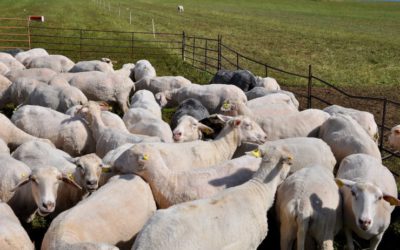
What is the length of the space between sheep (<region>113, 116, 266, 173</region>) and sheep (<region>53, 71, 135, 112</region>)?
5356mm

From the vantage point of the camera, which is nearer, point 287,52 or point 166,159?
point 166,159

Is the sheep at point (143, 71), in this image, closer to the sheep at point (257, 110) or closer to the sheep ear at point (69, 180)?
the sheep at point (257, 110)

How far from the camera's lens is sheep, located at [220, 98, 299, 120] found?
10.8 m

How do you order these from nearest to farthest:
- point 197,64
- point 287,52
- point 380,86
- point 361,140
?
point 361,140
point 380,86
point 197,64
point 287,52

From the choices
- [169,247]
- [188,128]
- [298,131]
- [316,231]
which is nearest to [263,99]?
[298,131]

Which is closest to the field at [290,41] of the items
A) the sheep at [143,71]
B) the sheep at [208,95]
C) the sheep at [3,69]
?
the sheep at [143,71]

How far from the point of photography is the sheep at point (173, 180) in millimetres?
7184

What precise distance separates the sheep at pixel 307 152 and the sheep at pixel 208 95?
3943mm

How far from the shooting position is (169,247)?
547 centimetres

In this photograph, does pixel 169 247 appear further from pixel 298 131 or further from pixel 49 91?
pixel 49 91

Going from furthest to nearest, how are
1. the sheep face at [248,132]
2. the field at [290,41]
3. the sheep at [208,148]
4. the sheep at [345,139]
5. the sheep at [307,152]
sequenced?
the field at [290,41] → the sheep at [345,139] → the sheep face at [248,132] → the sheep at [307,152] → the sheep at [208,148]

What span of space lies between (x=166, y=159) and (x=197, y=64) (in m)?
14.8

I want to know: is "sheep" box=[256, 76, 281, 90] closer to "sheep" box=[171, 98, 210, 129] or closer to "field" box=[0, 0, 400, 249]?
"sheep" box=[171, 98, 210, 129]

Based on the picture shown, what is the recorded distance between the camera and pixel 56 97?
12.1 meters
